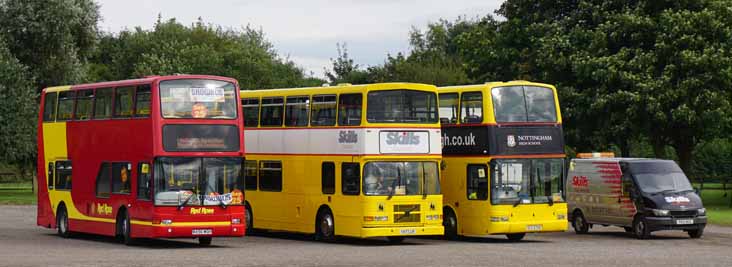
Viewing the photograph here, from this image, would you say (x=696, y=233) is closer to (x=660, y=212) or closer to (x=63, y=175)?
(x=660, y=212)

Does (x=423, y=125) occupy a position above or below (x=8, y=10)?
below

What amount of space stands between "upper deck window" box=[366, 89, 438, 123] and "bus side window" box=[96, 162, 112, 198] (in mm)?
6223

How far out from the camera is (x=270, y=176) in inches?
1388

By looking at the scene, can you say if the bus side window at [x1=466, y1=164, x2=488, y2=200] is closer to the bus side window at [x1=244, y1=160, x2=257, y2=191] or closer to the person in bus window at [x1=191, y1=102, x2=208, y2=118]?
the bus side window at [x1=244, y1=160, x2=257, y2=191]

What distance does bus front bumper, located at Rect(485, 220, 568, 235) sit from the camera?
32562 millimetres

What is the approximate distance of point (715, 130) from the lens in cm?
5069

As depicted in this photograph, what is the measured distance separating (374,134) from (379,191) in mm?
1342

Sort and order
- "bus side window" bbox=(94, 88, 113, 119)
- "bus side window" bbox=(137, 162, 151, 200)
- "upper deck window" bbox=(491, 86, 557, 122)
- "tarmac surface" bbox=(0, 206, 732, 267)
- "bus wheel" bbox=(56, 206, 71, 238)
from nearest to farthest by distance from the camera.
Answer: "tarmac surface" bbox=(0, 206, 732, 267) → "bus side window" bbox=(137, 162, 151, 200) → "bus side window" bbox=(94, 88, 113, 119) → "upper deck window" bbox=(491, 86, 557, 122) → "bus wheel" bbox=(56, 206, 71, 238)

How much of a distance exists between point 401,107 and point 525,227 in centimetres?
447

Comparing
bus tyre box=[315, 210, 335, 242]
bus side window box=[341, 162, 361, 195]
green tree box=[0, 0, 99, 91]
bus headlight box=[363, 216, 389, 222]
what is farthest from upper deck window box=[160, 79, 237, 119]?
green tree box=[0, 0, 99, 91]

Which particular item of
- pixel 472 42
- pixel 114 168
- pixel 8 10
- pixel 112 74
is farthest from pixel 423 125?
pixel 112 74

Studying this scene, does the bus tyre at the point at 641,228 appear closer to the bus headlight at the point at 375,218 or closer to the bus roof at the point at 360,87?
the bus roof at the point at 360,87

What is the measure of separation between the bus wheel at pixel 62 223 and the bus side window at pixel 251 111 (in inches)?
210

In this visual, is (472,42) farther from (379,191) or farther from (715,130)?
(379,191)
